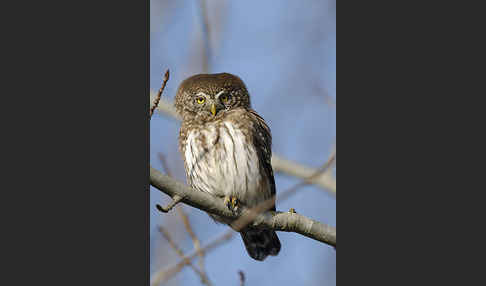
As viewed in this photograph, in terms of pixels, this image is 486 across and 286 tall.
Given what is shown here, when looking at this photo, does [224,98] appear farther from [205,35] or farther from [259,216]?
[259,216]

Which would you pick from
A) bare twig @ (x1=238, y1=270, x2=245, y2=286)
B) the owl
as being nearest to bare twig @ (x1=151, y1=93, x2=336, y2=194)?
the owl

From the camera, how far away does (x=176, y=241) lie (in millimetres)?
3127

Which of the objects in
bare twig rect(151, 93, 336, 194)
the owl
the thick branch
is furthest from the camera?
bare twig rect(151, 93, 336, 194)

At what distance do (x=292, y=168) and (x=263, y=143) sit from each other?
89 centimetres

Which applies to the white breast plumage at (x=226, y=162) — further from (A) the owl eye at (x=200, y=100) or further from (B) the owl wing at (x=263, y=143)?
(A) the owl eye at (x=200, y=100)

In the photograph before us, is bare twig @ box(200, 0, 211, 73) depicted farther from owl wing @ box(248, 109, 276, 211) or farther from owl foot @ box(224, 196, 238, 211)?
owl foot @ box(224, 196, 238, 211)

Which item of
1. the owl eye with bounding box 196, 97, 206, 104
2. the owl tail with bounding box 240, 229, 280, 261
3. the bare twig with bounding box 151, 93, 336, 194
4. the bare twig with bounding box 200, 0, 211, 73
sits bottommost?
the owl tail with bounding box 240, 229, 280, 261

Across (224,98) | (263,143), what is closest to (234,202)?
(263,143)

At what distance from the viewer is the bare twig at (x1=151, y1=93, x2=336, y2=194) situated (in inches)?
170

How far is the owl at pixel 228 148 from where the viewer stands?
12.2 feet

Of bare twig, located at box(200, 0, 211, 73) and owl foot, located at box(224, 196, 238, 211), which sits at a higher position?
bare twig, located at box(200, 0, 211, 73)
